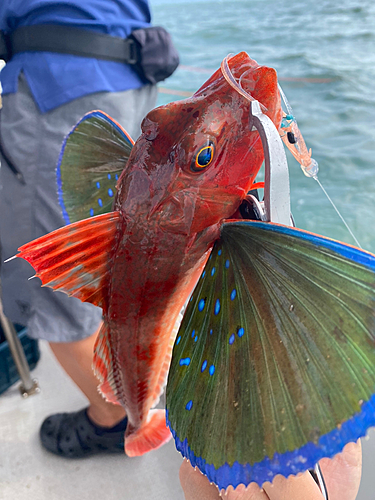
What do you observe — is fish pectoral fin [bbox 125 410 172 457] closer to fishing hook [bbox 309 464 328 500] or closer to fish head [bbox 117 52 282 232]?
fishing hook [bbox 309 464 328 500]

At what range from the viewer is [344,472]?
2.95 ft

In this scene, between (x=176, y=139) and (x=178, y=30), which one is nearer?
(x=176, y=139)

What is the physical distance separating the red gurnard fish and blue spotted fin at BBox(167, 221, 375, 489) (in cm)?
8

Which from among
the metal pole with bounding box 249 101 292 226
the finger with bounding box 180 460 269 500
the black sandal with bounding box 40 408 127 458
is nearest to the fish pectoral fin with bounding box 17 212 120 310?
the metal pole with bounding box 249 101 292 226

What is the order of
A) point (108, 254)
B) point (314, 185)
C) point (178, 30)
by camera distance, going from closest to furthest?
point (108, 254)
point (314, 185)
point (178, 30)

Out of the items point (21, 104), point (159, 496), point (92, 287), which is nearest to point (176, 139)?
point (92, 287)

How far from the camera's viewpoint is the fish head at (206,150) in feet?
2.25

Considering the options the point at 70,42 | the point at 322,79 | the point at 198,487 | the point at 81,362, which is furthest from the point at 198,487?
Result: the point at 322,79

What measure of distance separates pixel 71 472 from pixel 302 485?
1400 millimetres

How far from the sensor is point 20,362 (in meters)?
2.07

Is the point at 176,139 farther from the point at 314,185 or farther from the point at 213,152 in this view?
the point at 314,185

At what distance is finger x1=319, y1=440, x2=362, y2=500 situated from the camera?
0.89 meters

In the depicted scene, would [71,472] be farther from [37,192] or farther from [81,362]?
[37,192]

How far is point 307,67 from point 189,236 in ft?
22.4
